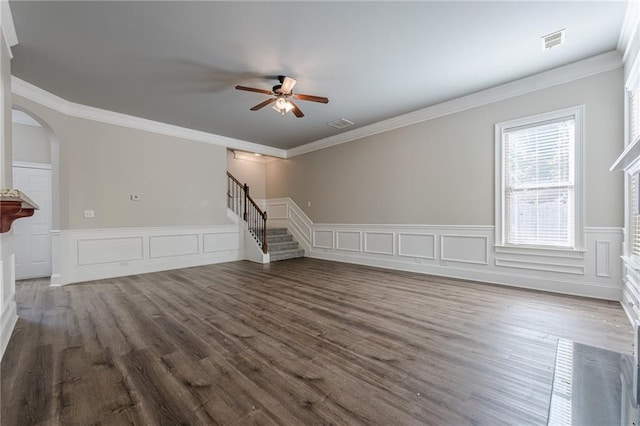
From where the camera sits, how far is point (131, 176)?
5.22 m

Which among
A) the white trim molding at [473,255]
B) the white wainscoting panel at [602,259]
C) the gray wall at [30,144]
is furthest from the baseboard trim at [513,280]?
the gray wall at [30,144]

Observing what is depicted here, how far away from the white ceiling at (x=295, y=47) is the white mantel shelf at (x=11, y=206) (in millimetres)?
1763

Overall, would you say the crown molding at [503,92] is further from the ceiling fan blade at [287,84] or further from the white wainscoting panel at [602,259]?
the ceiling fan blade at [287,84]

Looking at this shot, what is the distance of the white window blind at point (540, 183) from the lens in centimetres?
362

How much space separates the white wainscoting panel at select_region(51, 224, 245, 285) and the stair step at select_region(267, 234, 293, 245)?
0.79m

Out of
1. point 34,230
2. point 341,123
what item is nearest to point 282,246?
point 341,123

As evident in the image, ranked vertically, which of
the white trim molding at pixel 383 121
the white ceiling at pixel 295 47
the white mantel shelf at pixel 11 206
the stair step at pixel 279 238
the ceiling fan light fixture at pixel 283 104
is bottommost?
the stair step at pixel 279 238

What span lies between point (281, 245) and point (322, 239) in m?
1.11

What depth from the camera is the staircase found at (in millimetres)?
6766

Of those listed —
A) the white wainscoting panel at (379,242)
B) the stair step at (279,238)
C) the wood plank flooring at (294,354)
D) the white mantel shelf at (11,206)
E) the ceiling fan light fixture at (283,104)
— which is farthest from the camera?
the stair step at (279,238)

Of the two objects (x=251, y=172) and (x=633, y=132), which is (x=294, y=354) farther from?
(x=251, y=172)

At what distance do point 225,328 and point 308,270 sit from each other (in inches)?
113

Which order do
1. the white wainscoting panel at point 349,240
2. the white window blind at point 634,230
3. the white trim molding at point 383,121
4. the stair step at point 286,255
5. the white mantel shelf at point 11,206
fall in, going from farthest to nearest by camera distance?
the stair step at point 286,255 < the white wainscoting panel at point 349,240 < the white trim molding at point 383,121 < the white window blind at point 634,230 < the white mantel shelf at point 11,206

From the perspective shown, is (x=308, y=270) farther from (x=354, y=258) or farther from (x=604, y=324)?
(x=604, y=324)
